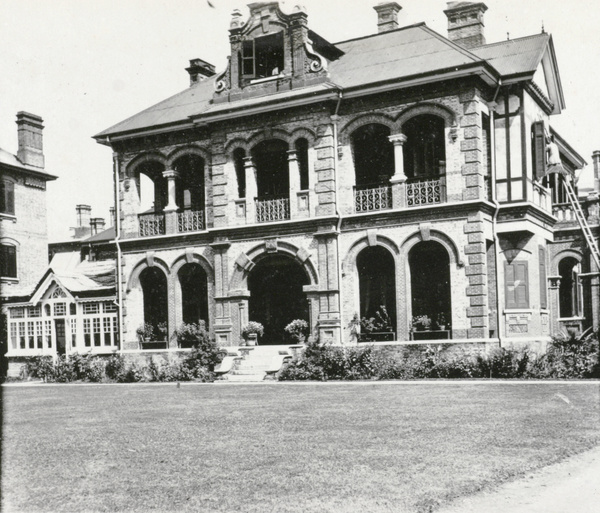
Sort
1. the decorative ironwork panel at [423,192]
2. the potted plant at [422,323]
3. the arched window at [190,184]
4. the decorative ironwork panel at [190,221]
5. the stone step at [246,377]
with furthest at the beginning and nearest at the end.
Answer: the arched window at [190,184], the decorative ironwork panel at [190,221], the decorative ironwork panel at [423,192], the potted plant at [422,323], the stone step at [246,377]

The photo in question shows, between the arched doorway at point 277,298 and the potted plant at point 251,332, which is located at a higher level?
the arched doorway at point 277,298

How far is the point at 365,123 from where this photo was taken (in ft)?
80.8

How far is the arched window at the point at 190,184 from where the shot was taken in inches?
1147

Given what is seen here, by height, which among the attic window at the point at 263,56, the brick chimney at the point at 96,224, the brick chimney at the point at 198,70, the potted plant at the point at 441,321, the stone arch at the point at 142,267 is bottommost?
the potted plant at the point at 441,321

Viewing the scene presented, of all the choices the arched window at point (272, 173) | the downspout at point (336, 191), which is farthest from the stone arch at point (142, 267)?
the downspout at point (336, 191)

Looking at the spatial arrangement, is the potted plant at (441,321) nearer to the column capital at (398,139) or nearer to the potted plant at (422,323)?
the potted plant at (422,323)

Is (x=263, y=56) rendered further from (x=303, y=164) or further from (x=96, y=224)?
(x=96, y=224)

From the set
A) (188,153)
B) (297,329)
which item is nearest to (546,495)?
(297,329)

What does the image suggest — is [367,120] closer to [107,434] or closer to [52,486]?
[107,434]

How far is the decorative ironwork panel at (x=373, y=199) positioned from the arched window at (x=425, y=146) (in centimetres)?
117

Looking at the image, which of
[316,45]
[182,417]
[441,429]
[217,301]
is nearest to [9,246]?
[217,301]

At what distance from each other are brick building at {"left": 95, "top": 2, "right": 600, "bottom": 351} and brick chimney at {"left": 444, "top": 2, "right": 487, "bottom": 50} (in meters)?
0.05

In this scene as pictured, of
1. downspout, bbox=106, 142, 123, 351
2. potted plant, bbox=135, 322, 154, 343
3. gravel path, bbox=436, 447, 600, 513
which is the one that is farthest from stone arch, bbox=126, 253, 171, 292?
gravel path, bbox=436, 447, 600, 513

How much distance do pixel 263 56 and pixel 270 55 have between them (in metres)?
0.25
